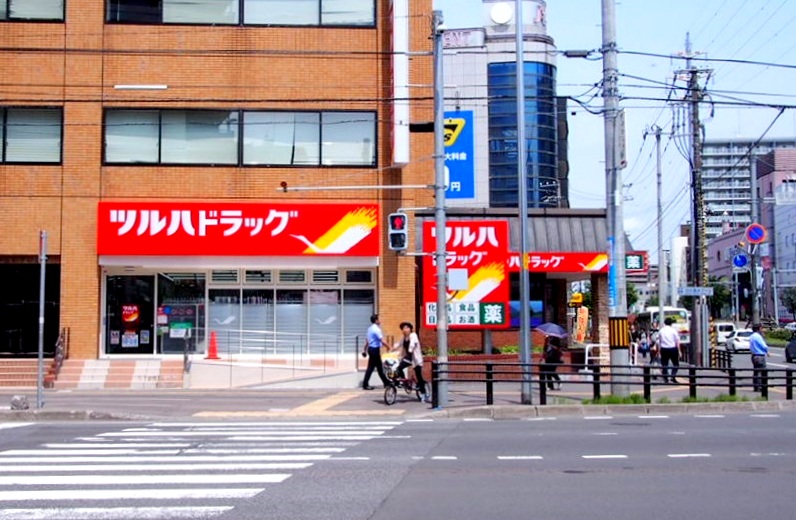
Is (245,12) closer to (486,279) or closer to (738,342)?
(486,279)

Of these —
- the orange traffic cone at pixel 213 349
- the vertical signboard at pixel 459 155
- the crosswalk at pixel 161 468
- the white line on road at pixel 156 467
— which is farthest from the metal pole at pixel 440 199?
the orange traffic cone at pixel 213 349

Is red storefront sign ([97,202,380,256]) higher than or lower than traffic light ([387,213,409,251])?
higher

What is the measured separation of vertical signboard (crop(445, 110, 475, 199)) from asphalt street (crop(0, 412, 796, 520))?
11.3 m

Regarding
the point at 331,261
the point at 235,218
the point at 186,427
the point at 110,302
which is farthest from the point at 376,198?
the point at 186,427

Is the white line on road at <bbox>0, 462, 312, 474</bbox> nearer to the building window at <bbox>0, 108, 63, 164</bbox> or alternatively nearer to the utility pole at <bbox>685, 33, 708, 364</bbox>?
the building window at <bbox>0, 108, 63, 164</bbox>

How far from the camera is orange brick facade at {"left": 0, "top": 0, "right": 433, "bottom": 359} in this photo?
87.2 feet

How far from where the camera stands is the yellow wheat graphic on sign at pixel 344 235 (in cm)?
2680

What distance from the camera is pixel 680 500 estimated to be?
943 cm

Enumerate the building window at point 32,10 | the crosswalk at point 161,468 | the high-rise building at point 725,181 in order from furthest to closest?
the high-rise building at point 725,181, the building window at point 32,10, the crosswalk at point 161,468

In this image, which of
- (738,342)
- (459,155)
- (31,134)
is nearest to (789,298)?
(738,342)

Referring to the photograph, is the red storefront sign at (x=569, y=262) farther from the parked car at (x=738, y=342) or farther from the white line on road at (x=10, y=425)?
the parked car at (x=738, y=342)

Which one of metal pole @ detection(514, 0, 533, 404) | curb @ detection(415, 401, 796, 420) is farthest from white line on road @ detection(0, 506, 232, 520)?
metal pole @ detection(514, 0, 533, 404)

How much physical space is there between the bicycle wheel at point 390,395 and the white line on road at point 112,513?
11.5 meters

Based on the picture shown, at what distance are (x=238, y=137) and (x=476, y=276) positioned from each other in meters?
8.06
